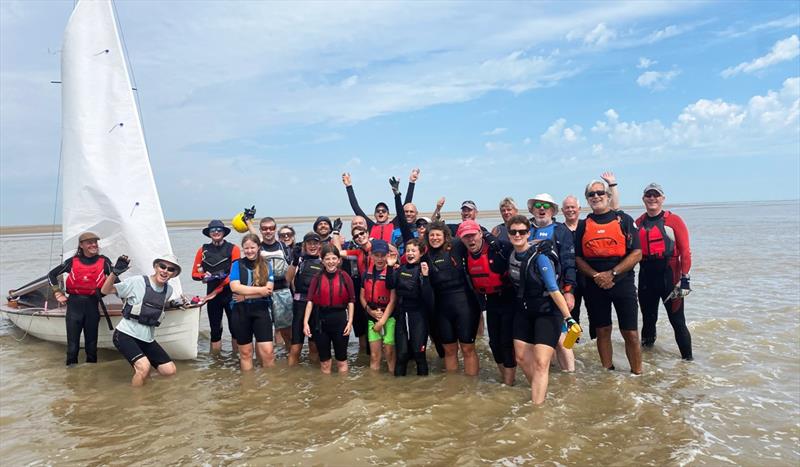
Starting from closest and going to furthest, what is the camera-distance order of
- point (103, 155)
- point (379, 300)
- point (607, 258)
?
point (607, 258)
point (379, 300)
point (103, 155)

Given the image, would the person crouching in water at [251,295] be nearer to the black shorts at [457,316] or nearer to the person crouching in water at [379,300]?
the person crouching in water at [379,300]

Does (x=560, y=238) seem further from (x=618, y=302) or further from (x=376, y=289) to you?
(x=376, y=289)

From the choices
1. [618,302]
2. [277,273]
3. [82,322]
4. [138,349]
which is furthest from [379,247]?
[82,322]

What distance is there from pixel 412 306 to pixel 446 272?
26.9 inches

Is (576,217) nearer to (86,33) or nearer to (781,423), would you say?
(781,423)

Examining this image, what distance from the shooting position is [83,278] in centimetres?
728

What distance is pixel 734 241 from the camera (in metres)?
25.8

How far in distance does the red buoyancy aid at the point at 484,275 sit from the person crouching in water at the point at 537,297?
0.27 meters

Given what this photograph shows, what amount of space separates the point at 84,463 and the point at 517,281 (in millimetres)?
4652

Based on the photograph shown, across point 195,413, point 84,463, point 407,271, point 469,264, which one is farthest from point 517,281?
point 84,463

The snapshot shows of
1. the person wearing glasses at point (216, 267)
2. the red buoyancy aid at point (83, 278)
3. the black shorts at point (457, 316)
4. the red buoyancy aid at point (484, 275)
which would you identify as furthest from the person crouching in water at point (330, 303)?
the red buoyancy aid at point (83, 278)

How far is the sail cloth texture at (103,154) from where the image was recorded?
8570 mm

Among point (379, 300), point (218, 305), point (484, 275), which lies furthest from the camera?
point (218, 305)

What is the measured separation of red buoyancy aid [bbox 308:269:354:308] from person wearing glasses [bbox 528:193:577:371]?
2558mm
